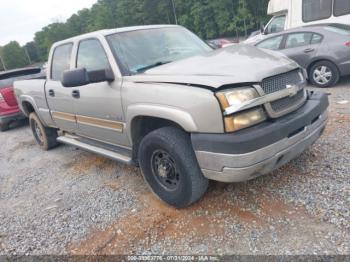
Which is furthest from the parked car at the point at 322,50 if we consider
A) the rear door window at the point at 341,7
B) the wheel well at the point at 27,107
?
the wheel well at the point at 27,107

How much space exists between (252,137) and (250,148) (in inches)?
3.4

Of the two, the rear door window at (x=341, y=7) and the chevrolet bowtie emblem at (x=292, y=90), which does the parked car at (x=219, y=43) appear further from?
the rear door window at (x=341, y=7)

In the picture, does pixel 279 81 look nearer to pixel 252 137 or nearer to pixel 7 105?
pixel 252 137

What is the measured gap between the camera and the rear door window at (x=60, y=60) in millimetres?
4293

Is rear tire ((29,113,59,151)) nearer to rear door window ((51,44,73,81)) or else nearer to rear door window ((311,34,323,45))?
rear door window ((51,44,73,81))

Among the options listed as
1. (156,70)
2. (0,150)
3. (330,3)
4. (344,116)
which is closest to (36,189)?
(156,70)

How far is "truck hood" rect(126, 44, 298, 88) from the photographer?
8.23 ft

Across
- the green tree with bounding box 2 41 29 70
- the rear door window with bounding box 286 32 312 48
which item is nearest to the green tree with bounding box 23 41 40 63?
the green tree with bounding box 2 41 29 70

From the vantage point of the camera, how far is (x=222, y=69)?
2.68 m

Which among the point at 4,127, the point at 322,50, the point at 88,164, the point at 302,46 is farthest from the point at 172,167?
the point at 4,127

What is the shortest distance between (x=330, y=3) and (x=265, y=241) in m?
8.54

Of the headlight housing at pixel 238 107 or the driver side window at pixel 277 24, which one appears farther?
the driver side window at pixel 277 24

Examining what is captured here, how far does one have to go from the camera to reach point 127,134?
3.30 m

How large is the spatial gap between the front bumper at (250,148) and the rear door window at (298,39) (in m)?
5.13
